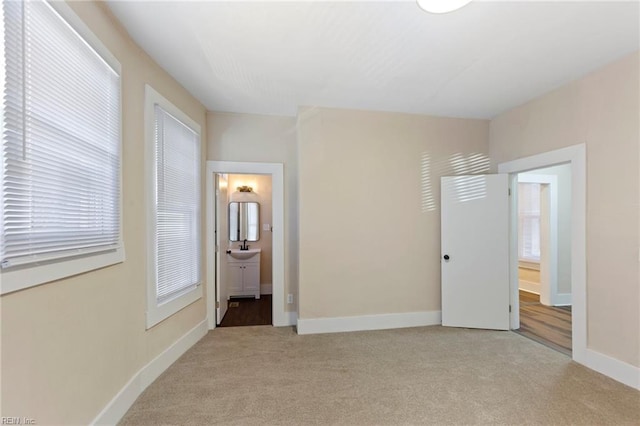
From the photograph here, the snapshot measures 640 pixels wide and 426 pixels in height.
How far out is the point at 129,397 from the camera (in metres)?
2.00

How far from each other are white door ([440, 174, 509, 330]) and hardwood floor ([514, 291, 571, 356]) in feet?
1.20

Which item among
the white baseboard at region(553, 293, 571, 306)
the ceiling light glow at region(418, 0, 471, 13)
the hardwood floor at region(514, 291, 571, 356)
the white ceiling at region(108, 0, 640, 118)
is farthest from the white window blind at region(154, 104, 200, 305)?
the white baseboard at region(553, 293, 571, 306)

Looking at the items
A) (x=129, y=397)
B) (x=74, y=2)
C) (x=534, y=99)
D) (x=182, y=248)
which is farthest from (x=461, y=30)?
(x=129, y=397)

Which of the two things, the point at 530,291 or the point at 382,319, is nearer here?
the point at 382,319

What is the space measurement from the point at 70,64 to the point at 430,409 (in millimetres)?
3017

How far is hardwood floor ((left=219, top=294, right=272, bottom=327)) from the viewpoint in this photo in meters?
3.79

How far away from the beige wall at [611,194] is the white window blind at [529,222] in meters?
3.18

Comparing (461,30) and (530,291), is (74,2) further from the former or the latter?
(530,291)

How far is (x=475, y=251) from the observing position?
139 inches

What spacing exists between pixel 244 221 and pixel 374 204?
281 cm

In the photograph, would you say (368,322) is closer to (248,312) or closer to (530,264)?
(248,312)

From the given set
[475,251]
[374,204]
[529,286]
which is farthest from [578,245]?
[529,286]

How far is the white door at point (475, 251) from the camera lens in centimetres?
348

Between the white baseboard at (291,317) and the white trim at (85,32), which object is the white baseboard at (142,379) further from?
the white trim at (85,32)
